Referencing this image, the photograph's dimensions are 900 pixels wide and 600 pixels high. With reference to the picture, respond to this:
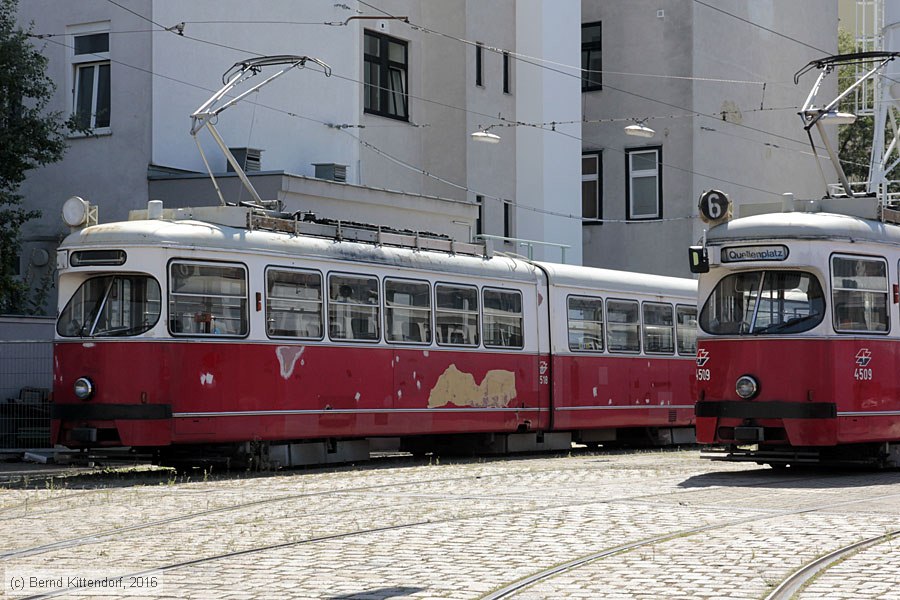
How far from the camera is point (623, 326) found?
25.4 metres

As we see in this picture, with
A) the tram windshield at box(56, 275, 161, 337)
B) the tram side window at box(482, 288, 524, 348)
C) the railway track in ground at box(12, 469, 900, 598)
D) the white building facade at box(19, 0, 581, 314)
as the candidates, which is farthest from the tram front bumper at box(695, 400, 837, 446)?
the white building facade at box(19, 0, 581, 314)

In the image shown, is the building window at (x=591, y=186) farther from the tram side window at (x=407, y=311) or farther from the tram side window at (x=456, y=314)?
the tram side window at (x=407, y=311)

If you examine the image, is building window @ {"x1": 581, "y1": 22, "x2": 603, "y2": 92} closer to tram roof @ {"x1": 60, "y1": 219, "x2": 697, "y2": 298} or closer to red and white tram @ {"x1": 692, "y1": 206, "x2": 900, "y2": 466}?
tram roof @ {"x1": 60, "y1": 219, "x2": 697, "y2": 298}

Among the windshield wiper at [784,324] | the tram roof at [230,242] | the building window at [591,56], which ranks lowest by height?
the windshield wiper at [784,324]

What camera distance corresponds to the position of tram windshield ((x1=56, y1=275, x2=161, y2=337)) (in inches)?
701

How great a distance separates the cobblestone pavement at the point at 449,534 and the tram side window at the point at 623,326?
6.95 m

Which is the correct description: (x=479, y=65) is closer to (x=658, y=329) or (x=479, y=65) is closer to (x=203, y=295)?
(x=658, y=329)

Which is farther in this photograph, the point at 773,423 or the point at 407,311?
the point at 407,311

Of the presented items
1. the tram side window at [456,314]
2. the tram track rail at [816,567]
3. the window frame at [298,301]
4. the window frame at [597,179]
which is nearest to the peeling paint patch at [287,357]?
the window frame at [298,301]

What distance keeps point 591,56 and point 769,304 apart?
25.6 m

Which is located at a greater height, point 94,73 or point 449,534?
point 94,73

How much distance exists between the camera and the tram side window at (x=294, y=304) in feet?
61.4

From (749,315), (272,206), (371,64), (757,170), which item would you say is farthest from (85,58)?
(757,170)

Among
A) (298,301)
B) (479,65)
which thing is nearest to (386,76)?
(479,65)
